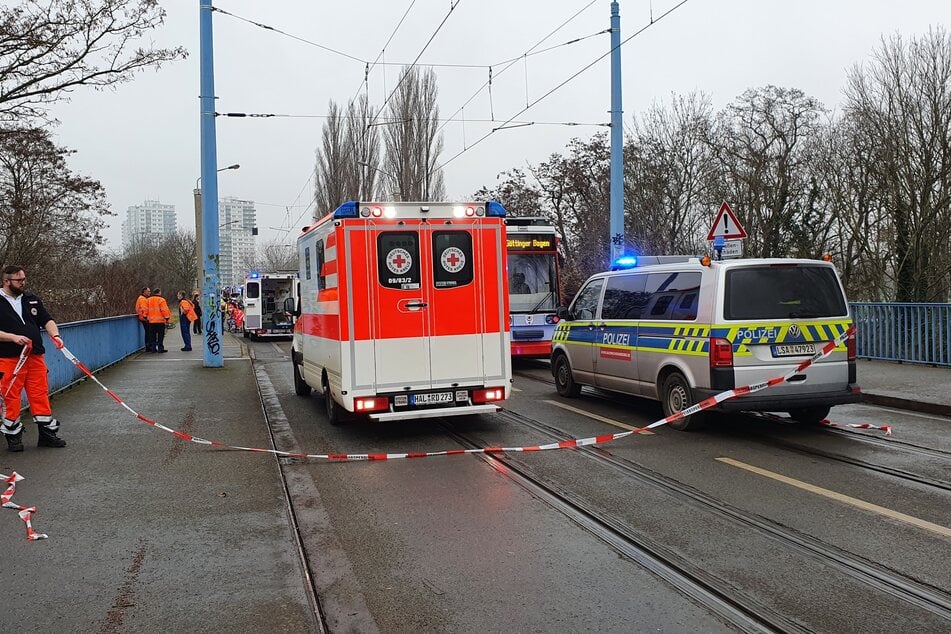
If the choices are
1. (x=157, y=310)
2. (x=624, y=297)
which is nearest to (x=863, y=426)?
(x=624, y=297)

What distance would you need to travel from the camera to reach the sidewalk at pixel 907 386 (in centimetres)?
1070

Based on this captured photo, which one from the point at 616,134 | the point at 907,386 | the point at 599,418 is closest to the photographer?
the point at 599,418

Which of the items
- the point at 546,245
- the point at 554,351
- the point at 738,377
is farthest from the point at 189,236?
the point at 738,377

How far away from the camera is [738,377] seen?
8.40m

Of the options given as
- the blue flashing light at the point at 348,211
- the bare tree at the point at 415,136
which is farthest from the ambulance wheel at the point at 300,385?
the bare tree at the point at 415,136

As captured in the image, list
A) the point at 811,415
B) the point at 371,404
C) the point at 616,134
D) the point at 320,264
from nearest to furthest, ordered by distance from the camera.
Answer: the point at 371,404 → the point at 811,415 → the point at 320,264 → the point at 616,134

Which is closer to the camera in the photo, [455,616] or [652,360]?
[455,616]

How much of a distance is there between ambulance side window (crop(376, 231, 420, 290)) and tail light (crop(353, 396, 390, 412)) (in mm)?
1259

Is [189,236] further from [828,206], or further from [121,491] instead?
[121,491]

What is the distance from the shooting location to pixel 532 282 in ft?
57.0

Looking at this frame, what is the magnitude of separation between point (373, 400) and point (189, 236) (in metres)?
68.5

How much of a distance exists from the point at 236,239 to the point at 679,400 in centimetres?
13117

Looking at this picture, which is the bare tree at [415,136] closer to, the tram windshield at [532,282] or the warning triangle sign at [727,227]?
the tram windshield at [532,282]

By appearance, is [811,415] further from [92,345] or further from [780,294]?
[92,345]
